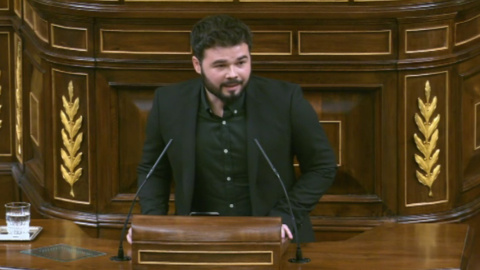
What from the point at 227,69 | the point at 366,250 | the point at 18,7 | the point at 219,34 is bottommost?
the point at 366,250

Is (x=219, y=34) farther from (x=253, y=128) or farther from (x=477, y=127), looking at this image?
(x=477, y=127)

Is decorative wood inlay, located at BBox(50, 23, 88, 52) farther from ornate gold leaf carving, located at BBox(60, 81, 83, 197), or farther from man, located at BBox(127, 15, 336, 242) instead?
man, located at BBox(127, 15, 336, 242)

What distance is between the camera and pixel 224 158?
445 cm

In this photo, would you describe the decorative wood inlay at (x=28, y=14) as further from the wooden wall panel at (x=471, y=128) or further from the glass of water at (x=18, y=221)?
the glass of water at (x=18, y=221)

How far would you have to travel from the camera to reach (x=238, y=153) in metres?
4.45

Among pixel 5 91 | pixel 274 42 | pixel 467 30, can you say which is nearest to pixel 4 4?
pixel 5 91

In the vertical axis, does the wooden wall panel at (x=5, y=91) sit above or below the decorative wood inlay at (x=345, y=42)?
below

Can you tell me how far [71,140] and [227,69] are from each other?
2.28 metres

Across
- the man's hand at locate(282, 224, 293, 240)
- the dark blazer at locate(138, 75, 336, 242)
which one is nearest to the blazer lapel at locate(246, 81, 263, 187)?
the dark blazer at locate(138, 75, 336, 242)

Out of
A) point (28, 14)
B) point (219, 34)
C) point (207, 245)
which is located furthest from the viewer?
point (28, 14)

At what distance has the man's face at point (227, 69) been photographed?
163 inches

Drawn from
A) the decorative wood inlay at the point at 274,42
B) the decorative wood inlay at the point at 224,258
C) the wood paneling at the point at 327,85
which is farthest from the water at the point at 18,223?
the decorative wood inlay at the point at 274,42

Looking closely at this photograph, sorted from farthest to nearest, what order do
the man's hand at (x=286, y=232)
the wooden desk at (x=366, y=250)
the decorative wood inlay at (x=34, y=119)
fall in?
the decorative wood inlay at (x=34, y=119) < the man's hand at (x=286, y=232) < the wooden desk at (x=366, y=250)

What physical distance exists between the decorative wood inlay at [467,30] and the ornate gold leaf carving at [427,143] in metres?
0.28
